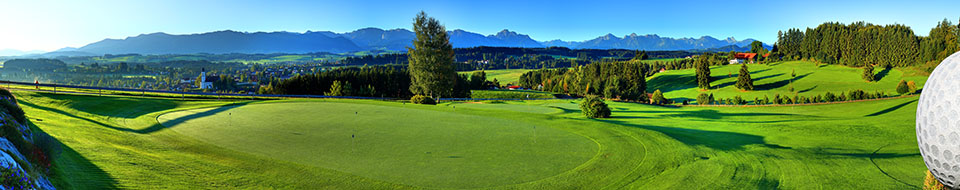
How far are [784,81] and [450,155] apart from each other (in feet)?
374

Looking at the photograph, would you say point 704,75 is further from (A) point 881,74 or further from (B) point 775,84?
(A) point 881,74

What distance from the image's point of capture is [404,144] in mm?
13352

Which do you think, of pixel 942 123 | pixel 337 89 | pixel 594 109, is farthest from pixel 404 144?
pixel 337 89

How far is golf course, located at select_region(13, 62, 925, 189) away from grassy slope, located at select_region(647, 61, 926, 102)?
80100mm

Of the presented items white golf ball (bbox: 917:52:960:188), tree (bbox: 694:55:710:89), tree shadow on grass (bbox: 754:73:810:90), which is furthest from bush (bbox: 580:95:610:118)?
tree shadow on grass (bbox: 754:73:810:90)

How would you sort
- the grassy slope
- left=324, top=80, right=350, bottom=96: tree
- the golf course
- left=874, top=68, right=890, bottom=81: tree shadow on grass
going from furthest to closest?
1. left=874, top=68, right=890, bottom=81: tree shadow on grass
2. the grassy slope
3. left=324, top=80, right=350, bottom=96: tree
4. the golf course

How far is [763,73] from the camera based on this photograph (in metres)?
108

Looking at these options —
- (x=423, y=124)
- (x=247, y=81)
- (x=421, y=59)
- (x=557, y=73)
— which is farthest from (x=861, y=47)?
(x=247, y=81)

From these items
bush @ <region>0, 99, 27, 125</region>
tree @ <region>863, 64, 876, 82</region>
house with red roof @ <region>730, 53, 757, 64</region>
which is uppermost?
house with red roof @ <region>730, 53, 757, 64</region>

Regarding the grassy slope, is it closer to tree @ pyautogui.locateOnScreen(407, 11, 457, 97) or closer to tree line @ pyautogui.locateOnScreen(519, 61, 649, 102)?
tree line @ pyautogui.locateOnScreen(519, 61, 649, 102)

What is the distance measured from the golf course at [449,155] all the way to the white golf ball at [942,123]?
164cm

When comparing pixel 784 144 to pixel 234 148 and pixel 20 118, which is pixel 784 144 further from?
pixel 20 118

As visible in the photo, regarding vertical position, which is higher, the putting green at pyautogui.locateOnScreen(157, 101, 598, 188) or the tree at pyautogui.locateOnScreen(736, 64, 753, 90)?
the tree at pyautogui.locateOnScreen(736, 64, 753, 90)

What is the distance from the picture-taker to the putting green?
9984 mm
